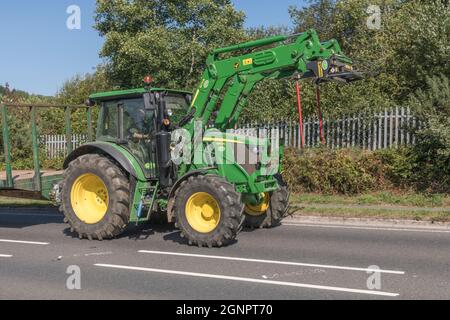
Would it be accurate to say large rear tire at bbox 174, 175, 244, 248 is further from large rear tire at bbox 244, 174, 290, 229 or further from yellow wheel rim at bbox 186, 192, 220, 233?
large rear tire at bbox 244, 174, 290, 229

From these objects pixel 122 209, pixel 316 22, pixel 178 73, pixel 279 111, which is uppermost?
pixel 316 22

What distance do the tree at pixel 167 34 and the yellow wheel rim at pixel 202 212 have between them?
11.1 meters

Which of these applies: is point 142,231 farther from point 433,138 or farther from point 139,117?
point 433,138

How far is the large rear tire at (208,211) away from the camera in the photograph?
29.1 ft

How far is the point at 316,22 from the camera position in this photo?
30.3 m

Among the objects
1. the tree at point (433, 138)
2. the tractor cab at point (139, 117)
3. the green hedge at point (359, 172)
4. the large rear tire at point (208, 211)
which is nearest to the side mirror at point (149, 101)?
the tractor cab at point (139, 117)

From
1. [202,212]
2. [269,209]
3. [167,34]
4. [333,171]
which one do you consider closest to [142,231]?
[202,212]

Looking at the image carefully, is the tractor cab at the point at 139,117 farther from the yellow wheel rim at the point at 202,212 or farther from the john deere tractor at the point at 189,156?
the yellow wheel rim at the point at 202,212

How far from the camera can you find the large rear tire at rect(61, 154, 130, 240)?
9750mm

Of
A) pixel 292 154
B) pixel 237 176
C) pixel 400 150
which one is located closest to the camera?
pixel 237 176

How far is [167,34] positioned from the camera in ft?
65.2
